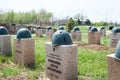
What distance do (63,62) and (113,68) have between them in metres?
2.23

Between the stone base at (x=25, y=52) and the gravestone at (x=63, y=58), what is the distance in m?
2.29

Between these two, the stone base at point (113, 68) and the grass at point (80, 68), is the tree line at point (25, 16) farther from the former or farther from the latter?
the stone base at point (113, 68)

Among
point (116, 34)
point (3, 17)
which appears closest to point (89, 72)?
point (116, 34)

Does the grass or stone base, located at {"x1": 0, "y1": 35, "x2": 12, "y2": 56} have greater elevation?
stone base, located at {"x1": 0, "y1": 35, "x2": 12, "y2": 56}

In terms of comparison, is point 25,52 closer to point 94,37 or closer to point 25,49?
point 25,49

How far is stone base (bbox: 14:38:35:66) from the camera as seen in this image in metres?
9.50

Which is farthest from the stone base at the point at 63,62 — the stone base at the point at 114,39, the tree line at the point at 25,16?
the tree line at the point at 25,16

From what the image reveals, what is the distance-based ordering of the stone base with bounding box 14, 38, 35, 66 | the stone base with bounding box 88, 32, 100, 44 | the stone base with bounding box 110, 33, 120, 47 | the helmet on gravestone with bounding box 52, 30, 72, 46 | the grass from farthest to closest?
the stone base with bounding box 88, 32, 100, 44 < the stone base with bounding box 110, 33, 120, 47 < the stone base with bounding box 14, 38, 35, 66 < the grass < the helmet on gravestone with bounding box 52, 30, 72, 46

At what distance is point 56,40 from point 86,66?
2.54 meters

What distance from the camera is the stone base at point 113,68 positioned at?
16.0 feet

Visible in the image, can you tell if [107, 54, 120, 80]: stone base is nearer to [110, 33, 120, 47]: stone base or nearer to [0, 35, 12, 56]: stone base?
[0, 35, 12, 56]: stone base

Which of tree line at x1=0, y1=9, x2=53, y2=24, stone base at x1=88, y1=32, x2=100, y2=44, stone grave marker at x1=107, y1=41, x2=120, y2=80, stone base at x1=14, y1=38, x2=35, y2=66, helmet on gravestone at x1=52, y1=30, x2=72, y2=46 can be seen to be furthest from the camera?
tree line at x1=0, y1=9, x2=53, y2=24

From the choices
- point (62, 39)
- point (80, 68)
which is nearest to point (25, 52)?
point (80, 68)

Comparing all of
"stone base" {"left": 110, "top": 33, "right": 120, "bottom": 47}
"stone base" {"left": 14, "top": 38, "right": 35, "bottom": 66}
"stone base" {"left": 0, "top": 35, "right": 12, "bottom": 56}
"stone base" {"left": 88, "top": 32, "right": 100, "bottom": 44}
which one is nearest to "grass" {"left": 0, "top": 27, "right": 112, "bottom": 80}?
"stone base" {"left": 14, "top": 38, "right": 35, "bottom": 66}
